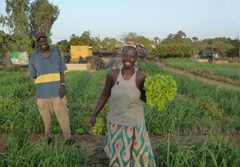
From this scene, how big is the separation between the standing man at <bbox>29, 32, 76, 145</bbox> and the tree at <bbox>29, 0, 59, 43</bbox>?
33.2 meters

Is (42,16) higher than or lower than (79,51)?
higher

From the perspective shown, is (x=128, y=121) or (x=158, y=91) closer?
(x=158, y=91)

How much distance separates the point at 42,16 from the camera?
3438cm

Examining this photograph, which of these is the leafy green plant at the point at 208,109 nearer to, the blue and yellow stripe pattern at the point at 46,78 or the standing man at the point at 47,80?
the standing man at the point at 47,80

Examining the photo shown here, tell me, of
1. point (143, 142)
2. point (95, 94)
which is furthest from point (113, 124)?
point (95, 94)

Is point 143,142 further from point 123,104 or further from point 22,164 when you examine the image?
point 22,164

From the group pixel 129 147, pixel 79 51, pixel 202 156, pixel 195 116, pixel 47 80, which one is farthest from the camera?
pixel 79 51

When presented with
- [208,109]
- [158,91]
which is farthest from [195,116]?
[158,91]

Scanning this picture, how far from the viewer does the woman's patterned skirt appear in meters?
1.86

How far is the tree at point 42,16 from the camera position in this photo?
33.9m

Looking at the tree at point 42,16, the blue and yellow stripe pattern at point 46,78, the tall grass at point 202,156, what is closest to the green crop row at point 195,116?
the tall grass at point 202,156

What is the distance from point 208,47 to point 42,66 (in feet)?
134

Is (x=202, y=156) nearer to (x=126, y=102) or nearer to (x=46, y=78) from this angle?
(x=126, y=102)

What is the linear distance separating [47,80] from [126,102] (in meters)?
1.41
